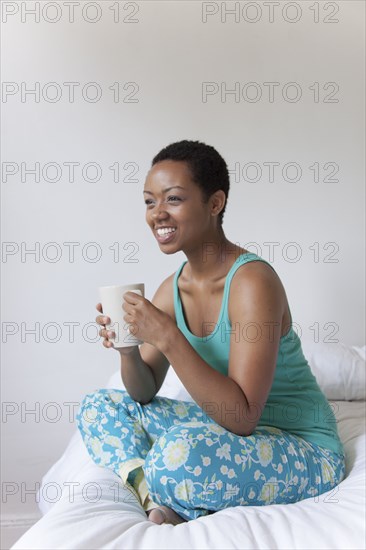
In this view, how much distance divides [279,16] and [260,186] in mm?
597

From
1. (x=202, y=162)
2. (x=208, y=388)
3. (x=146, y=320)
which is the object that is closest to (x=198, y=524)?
(x=208, y=388)

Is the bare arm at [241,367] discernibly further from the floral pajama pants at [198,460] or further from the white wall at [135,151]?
the white wall at [135,151]

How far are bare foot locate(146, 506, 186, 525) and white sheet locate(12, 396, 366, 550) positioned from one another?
2 cm

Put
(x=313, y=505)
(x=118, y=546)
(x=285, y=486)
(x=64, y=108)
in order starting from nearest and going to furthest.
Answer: (x=118, y=546) → (x=313, y=505) → (x=285, y=486) → (x=64, y=108)

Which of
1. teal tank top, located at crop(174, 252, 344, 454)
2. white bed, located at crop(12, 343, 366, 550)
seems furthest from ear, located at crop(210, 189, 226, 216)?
white bed, located at crop(12, 343, 366, 550)

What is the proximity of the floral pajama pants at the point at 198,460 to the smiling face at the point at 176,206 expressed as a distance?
1.14 ft

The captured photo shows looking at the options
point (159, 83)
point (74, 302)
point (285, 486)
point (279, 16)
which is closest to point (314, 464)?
point (285, 486)

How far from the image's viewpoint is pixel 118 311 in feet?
4.13

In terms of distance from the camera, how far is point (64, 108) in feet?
7.72

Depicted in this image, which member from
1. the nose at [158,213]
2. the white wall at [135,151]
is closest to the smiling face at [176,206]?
the nose at [158,213]

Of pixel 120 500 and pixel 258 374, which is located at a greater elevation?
pixel 258 374

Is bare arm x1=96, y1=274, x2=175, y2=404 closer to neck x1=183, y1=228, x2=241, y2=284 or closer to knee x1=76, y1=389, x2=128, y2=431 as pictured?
knee x1=76, y1=389, x2=128, y2=431

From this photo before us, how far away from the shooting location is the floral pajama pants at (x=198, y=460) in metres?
1.14

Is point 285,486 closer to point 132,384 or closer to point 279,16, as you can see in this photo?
point 132,384
